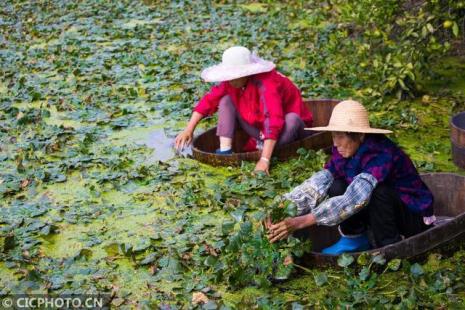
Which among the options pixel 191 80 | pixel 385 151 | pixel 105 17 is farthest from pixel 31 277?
pixel 105 17

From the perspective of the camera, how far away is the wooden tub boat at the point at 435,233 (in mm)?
3611

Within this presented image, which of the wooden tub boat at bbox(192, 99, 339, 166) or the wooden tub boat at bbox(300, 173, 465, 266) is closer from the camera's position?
the wooden tub boat at bbox(300, 173, 465, 266)

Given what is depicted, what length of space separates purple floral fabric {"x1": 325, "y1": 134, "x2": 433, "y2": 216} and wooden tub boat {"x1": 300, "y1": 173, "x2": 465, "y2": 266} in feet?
0.51

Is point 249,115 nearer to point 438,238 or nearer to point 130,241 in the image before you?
point 130,241

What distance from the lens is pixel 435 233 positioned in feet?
12.0

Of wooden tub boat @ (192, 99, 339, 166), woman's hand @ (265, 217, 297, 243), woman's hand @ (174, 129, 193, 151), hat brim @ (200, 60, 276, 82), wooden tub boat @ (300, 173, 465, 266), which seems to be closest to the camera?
woman's hand @ (265, 217, 297, 243)

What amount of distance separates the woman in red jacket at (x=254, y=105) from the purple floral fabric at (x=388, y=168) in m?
1.25

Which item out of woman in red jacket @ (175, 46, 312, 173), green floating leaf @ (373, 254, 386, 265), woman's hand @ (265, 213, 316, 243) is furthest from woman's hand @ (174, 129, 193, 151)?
green floating leaf @ (373, 254, 386, 265)

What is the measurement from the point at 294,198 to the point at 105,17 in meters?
8.48

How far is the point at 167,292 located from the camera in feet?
12.1

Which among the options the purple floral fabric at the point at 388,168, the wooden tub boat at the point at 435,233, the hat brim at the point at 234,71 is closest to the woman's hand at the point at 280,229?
the wooden tub boat at the point at 435,233

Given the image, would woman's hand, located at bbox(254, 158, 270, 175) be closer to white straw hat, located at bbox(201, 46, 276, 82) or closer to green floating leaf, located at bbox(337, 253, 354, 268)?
white straw hat, located at bbox(201, 46, 276, 82)

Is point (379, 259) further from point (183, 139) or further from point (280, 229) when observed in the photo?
point (183, 139)

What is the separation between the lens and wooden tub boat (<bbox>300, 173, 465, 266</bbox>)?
361 cm
